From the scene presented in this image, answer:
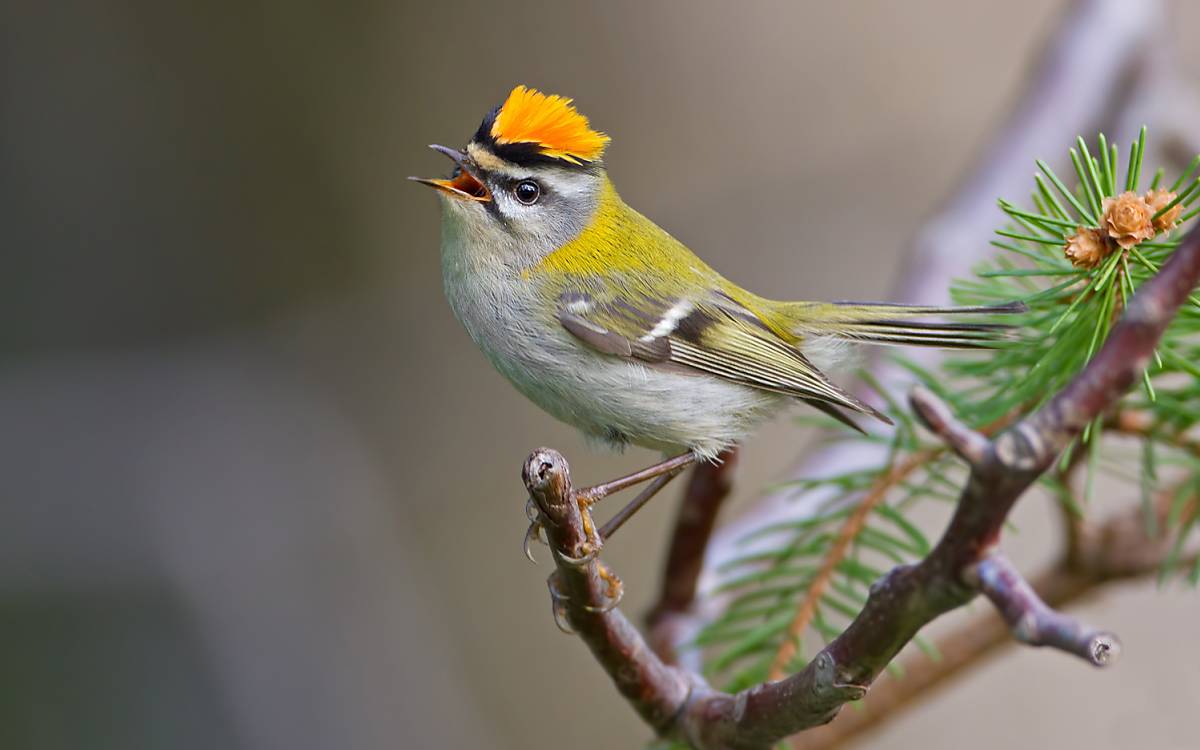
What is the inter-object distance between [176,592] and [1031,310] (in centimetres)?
226

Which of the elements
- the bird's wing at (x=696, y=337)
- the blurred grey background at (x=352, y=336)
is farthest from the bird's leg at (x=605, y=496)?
the blurred grey background at (x=352, y=336)

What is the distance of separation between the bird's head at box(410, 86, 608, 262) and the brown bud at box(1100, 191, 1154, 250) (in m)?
0.74

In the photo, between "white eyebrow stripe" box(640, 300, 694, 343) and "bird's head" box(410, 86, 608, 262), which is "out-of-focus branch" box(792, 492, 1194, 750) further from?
"bird's head" box(410, 86, 608, 262)

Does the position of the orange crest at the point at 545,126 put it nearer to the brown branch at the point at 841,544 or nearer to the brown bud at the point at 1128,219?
the brown branch at the point at 841,544

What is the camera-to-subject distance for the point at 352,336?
3.26 m

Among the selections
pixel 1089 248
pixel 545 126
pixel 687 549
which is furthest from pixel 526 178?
pixel 1089 248

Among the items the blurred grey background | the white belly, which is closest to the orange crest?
the white belly

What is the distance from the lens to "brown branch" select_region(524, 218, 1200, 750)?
0.57 metres

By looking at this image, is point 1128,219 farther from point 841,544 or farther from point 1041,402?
point 841,544

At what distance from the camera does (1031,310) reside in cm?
113

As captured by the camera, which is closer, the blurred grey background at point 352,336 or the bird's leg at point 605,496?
the bird's leg at point 605,496

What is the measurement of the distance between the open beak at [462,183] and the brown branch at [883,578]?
0.65 meters

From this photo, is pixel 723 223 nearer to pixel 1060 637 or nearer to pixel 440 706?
pixel 440 706

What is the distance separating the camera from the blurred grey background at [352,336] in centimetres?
277
